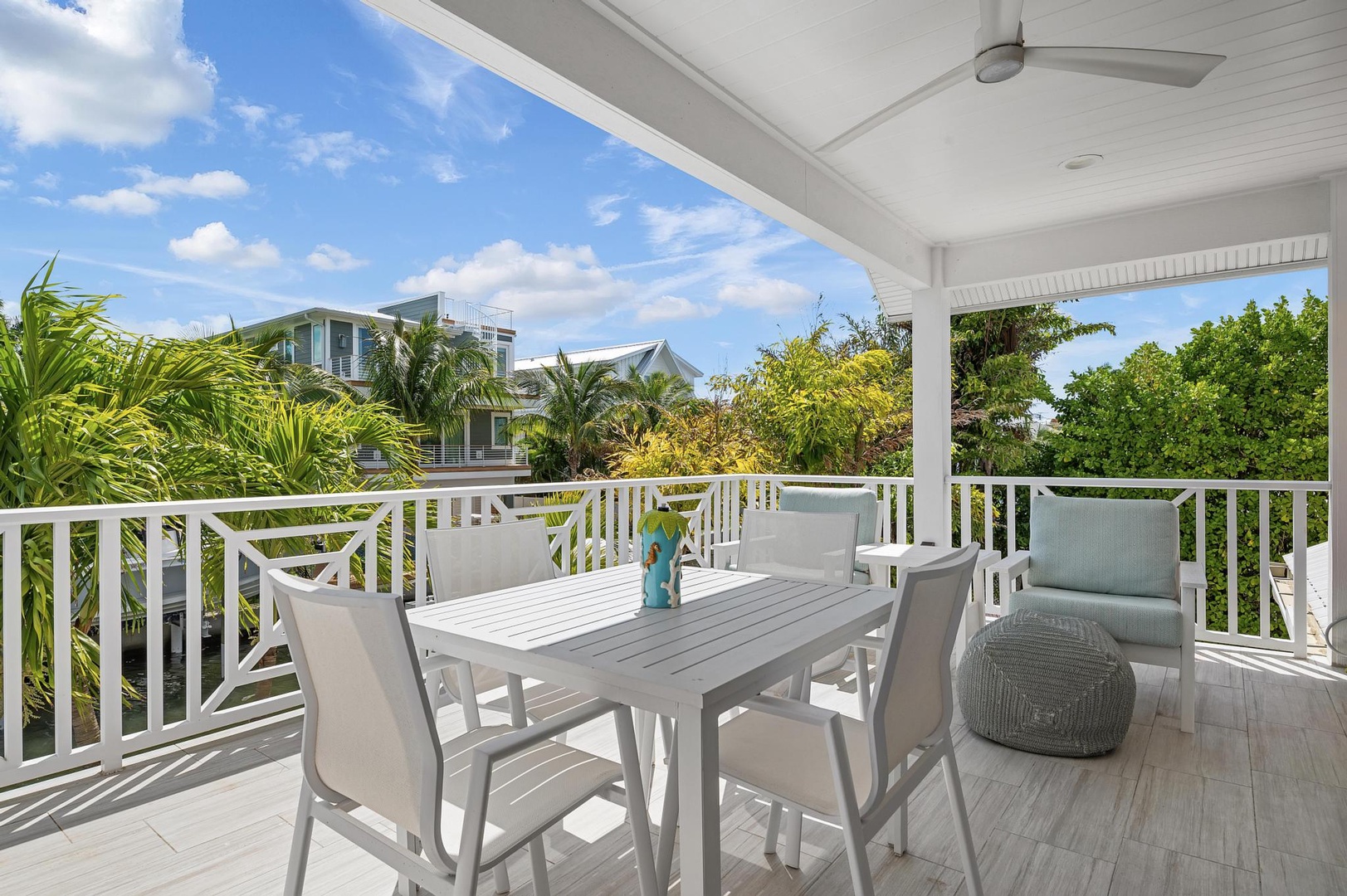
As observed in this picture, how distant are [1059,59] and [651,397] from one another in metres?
17.8

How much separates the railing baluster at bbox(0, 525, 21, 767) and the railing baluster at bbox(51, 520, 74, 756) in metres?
0.10

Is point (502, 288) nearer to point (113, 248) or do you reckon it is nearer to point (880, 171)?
point (113, 248)

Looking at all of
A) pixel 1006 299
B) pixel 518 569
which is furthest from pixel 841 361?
pixel 518 569

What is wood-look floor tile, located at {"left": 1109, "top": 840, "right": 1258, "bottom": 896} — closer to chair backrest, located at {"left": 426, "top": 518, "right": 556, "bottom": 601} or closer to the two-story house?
chair backrest, located at {"left": 426, "top": 518, "right": 556, "bottom": 601}

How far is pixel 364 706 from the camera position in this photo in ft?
4.38

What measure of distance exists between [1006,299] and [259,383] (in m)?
5.12

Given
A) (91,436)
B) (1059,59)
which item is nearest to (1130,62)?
(1059,59)

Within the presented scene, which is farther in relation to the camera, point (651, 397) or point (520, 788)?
point (651, 397)

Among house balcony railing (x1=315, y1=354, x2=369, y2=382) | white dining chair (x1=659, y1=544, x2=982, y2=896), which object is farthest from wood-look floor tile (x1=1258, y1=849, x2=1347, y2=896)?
house balcony railing (x1=315, y1=354, x2=369, y2=382)

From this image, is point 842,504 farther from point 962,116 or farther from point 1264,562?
point 1264,562

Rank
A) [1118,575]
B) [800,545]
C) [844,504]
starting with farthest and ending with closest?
[844,504], [1118,575], [800,545]

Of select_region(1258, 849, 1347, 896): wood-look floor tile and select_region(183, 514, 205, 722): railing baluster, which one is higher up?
select_region(183, 514, 205, 722): railing baluster

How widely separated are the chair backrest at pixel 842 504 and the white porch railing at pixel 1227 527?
2.62 feet

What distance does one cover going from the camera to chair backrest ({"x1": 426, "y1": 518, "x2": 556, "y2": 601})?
2395 millimetres
